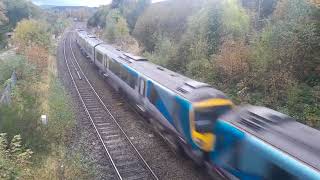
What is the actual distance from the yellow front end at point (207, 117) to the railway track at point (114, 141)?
200 cm

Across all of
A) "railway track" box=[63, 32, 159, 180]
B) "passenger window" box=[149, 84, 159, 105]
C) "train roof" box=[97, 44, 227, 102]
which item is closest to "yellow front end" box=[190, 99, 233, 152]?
"train roof" box=[97, 44, 227, 102]

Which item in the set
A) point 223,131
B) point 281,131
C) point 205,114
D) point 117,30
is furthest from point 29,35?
point 281,131

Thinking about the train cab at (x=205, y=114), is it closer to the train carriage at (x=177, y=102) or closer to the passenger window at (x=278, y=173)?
the train carriage at (x=177, y=102)

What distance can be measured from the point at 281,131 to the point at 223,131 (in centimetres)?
178

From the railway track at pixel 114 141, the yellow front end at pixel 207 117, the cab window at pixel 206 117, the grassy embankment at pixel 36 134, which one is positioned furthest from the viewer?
the railway track at pixel 114 141

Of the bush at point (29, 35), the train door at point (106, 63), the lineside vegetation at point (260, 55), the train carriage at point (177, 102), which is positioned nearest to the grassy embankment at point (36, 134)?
the train carriage at point (177, 102)

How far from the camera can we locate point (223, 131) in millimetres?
10367

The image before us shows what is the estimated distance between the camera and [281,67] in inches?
692

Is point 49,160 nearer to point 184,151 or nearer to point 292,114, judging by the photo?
point 184,151

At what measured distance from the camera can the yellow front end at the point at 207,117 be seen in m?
11.3

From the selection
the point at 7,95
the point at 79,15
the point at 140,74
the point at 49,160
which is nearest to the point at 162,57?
the point at 140,74

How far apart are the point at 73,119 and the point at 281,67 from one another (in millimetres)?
10583

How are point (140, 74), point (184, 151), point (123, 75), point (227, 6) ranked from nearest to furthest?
point (184, 151), point (140, 74), point (123, 75), point (227, 6)

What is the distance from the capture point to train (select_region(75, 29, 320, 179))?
26.9 ft
